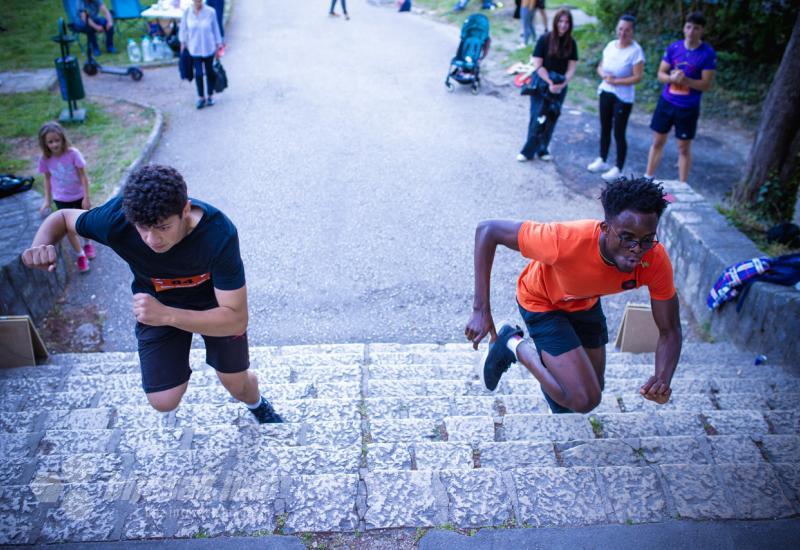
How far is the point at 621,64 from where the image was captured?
8.28m

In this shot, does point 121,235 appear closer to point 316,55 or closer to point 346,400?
point 346,400

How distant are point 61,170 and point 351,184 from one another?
3580 mm

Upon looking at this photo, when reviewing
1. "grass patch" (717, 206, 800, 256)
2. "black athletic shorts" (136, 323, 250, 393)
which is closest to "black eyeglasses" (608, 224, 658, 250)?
"black athletic shorts" (136, 323, 250, 393)

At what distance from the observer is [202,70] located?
10977 millimetres

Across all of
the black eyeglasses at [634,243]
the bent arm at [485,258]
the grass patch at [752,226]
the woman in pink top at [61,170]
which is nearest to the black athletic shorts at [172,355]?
the bent arm at [485,258]

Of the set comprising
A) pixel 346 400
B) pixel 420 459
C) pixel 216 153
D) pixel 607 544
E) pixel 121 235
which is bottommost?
pixel 216 153

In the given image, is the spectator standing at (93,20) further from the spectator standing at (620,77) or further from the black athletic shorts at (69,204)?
the spectator standing at (620,77)

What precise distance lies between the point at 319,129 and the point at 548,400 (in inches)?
297

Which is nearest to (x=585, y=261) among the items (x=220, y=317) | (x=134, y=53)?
(x=220, y=317)

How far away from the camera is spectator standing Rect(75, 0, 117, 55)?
14.0 m

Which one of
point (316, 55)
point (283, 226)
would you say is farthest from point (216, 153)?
point (316, 55)

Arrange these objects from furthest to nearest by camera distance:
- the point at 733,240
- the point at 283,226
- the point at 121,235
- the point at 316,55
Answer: the point at 316,55, the point at 283,226, the point at 733,240, the point at 121,235

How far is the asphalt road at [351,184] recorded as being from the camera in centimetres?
639

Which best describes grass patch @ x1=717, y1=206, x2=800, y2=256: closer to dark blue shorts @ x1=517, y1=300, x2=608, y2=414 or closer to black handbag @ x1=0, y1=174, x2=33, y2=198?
dark blue shorts @ x1=517, y1=300, x2=608, y2=414
